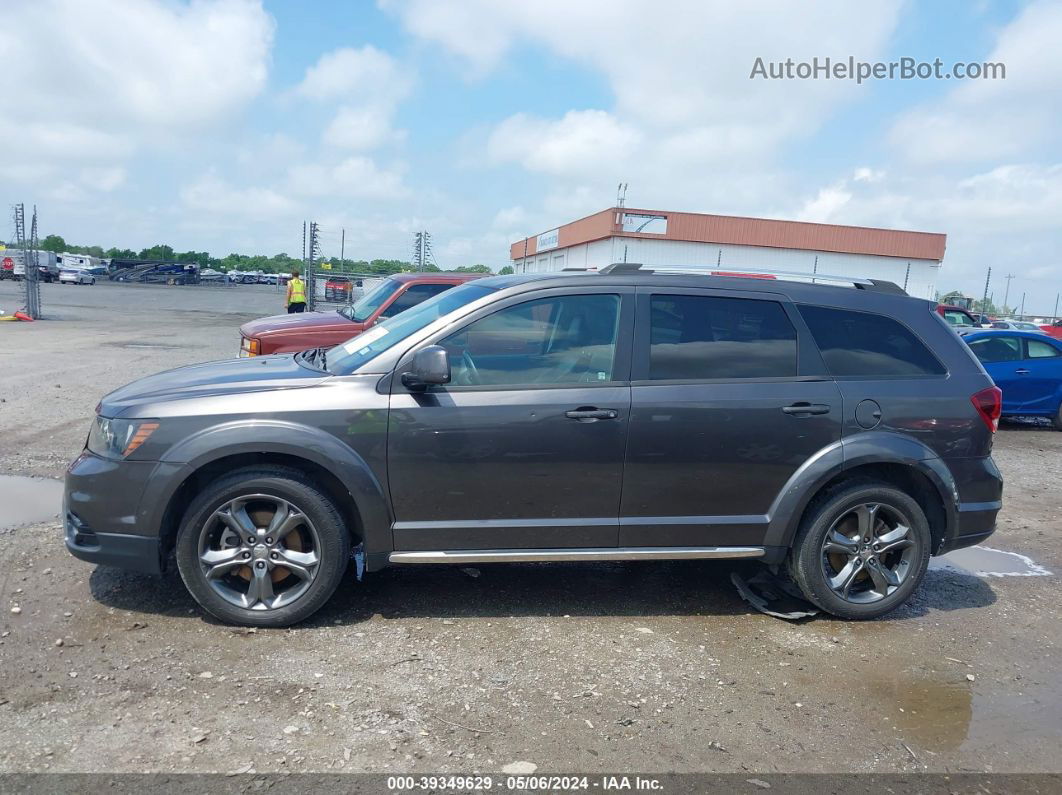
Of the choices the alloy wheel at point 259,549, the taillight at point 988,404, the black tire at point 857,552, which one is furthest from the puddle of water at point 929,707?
the alloy wheel at point 259,549

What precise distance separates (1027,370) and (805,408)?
948 centimetres

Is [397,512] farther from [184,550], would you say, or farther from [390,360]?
[184,550]

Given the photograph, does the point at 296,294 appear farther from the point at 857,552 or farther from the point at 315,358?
the point at 857,552

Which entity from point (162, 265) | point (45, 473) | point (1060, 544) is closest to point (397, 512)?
point (45, 473)

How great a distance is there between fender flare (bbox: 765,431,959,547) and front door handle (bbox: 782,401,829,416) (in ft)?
0.66

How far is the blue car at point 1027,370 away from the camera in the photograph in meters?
12.2

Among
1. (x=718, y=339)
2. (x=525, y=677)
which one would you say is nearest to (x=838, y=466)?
(x=718, y=339)

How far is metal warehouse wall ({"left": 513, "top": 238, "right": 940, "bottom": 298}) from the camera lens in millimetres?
44781

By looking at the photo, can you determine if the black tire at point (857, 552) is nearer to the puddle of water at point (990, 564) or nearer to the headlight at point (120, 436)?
the puddle of water at point (990, 564)

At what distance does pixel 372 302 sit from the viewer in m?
10.6

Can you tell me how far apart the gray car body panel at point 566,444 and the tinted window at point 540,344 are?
68 mm

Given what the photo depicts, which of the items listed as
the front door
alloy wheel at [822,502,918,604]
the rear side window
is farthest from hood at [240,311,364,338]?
alloy wheel at [822,502,918,604]

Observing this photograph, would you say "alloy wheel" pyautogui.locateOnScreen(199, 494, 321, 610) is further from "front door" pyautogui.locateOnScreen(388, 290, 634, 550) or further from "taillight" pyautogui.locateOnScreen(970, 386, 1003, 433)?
"taillight" pyautogui.locateOnScreen(970, 386, 1003, 433)

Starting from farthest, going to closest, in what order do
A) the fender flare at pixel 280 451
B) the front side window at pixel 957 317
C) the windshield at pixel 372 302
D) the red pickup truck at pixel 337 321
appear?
the front side window at pixel 957 317 < the windshield at pixel 372 302 < the red pickup truck at pixel 337 321 < the fender flare at pixel 280 451
